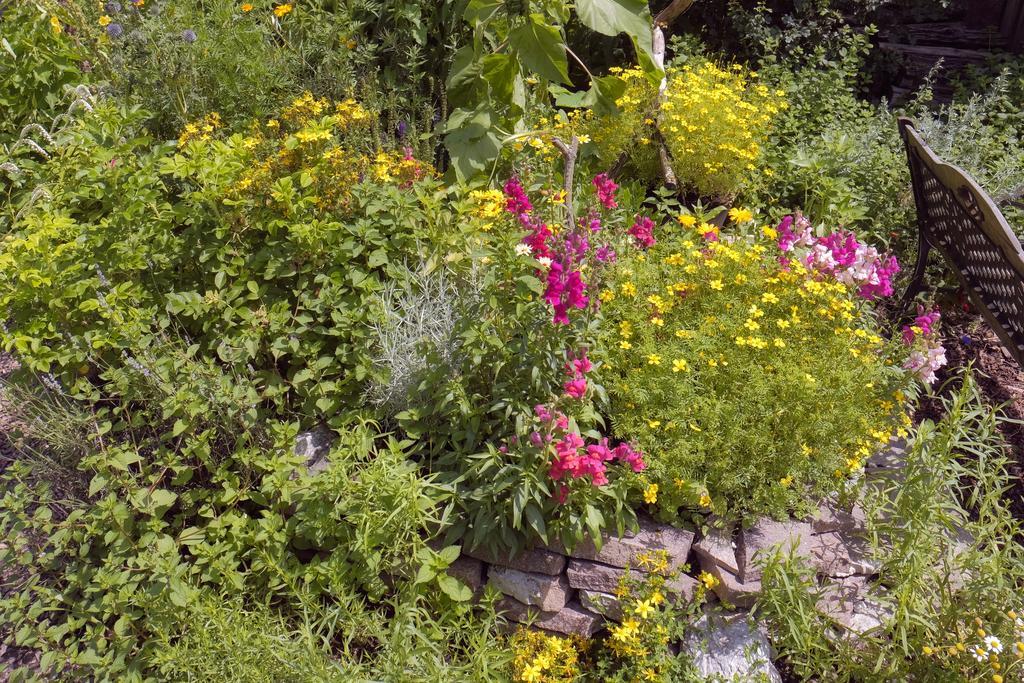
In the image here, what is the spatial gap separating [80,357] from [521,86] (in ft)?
6.93

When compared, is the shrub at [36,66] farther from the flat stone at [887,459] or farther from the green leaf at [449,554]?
the flat stone at [887,459]

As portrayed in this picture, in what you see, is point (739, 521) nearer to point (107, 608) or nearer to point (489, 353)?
point (489, 353)

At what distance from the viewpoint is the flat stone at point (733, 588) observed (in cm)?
228

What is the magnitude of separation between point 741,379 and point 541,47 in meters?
1.50

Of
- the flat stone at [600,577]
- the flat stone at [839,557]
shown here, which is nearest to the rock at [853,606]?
the flat stone at [839,557]

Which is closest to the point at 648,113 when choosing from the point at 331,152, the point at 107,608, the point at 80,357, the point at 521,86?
the point at 521,86

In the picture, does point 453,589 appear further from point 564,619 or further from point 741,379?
point 741,379

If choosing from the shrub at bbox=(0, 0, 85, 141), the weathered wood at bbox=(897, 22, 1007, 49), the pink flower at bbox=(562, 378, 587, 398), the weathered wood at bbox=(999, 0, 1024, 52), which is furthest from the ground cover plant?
the weathered wood at bbox=(999, 0, 1024, 52)

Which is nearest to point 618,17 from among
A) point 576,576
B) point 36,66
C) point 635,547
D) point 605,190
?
point 605,190

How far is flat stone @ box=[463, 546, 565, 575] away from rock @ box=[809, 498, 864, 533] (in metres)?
0.87

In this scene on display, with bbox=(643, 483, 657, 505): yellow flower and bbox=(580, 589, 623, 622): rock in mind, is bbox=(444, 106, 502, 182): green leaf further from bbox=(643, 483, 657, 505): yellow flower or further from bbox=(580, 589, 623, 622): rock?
bbox=(580, 589, 623, 622): rock

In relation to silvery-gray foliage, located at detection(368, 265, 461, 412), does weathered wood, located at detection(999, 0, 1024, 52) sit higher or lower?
higher

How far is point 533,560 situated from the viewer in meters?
2.36

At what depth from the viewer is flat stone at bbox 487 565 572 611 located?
234cm
